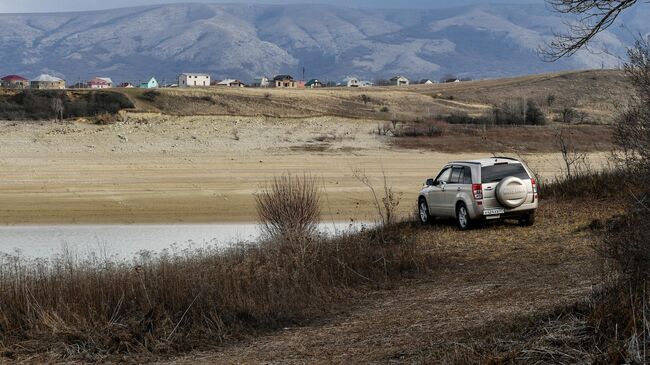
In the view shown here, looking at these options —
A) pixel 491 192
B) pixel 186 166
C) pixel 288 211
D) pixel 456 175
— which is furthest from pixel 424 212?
pixel 186 166

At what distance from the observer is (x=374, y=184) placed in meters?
33.6

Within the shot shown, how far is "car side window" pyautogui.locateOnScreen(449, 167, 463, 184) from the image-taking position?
2028 centimetres

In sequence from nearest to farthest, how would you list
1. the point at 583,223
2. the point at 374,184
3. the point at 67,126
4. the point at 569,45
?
1. the point at 569,45
2. the point at 583,223
3. the point at 374,184
4. the point at 67,126

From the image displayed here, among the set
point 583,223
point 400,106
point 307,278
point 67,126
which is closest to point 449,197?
point 583,223

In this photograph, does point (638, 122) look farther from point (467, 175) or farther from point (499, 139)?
point (499, 139)

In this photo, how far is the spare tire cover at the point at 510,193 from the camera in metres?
19.2

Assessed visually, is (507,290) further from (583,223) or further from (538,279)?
(583,223)

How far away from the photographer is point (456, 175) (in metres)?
20.5

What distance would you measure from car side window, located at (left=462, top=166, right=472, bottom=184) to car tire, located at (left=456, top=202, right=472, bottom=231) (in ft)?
1.82

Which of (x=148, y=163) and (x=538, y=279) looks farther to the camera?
(x=148, y=163)

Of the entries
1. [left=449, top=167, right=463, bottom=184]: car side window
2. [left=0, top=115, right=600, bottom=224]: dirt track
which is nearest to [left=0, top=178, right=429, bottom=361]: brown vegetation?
[left=449, top=167, right=463, bottom=184]: car side window

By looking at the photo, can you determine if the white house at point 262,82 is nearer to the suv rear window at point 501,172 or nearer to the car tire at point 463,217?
the car tire at point 463,217

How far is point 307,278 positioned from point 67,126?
38.1 metres

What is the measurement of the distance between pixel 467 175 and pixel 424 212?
239cm
